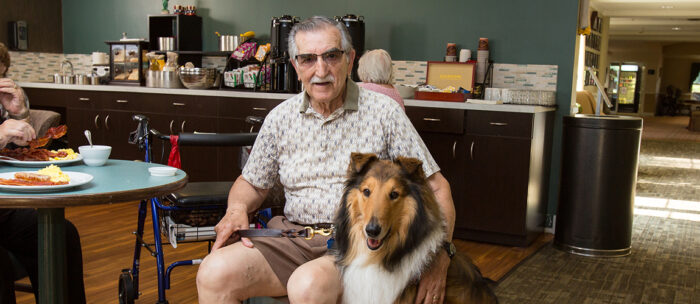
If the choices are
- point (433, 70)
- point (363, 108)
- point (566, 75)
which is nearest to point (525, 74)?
point (566, 75)

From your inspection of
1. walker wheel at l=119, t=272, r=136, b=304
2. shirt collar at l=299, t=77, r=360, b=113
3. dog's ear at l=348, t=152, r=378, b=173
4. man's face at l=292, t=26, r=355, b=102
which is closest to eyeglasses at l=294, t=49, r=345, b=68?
man's face at l=292, t=26, r=355, b=102

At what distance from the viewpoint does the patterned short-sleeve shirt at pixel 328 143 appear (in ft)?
6.00

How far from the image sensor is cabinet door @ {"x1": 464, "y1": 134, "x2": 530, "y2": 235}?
13.1ft

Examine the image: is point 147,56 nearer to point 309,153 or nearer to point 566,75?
point 566,75

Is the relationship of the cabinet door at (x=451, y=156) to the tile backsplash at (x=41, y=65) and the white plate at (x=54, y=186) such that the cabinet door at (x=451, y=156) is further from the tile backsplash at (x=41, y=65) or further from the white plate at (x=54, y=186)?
the tile backsplash at (x=41, y=65)

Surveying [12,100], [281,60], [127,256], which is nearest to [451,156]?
[281,60]

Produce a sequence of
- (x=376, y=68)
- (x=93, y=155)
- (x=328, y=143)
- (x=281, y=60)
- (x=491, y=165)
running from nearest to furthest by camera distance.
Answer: (x=328, y=143), (x=93, y=155), (x=376, y=68), (x=491, y=165), (x=281, y=60)

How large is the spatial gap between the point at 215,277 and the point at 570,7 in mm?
3680

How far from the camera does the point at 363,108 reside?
1.86m

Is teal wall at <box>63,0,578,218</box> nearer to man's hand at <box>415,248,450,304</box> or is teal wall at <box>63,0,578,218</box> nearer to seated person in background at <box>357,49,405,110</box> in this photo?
seated person in background at <box>357,49,405,110</box>

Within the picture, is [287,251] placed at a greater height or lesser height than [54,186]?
lesser

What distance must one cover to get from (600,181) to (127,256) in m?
2.90

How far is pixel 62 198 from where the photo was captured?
1584 millimetres

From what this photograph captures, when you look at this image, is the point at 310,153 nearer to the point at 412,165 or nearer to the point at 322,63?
the point at 322,63
